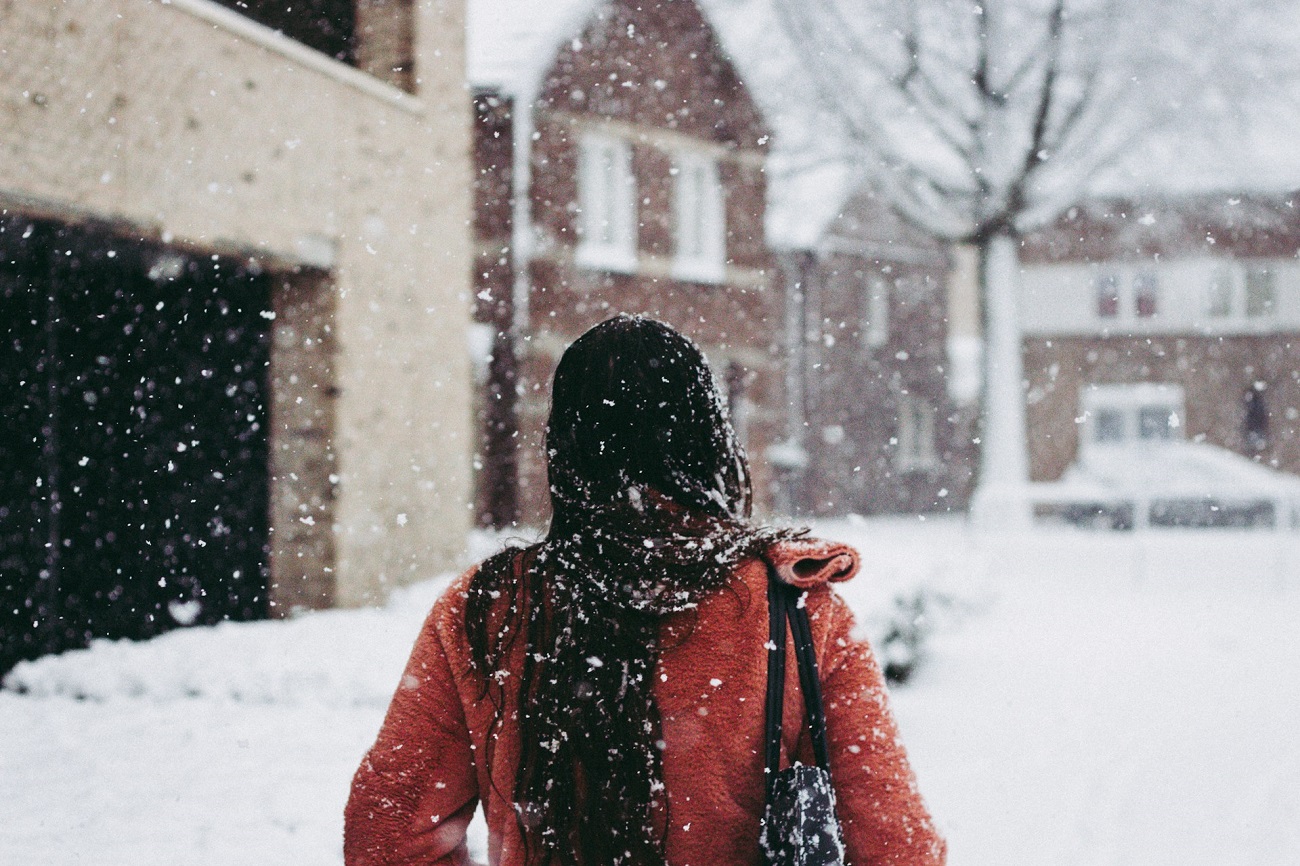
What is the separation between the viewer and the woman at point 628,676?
54.8 inches

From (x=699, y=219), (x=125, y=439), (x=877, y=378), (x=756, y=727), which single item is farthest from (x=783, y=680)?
(x=877, y=378)

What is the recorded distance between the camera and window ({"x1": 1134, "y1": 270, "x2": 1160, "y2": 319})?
2636 cm

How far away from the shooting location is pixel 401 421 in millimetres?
8211

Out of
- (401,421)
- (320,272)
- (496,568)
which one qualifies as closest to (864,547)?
(401,421)

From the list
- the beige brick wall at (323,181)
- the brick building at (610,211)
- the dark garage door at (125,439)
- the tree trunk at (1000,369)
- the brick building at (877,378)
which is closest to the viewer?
the beige brick wall at (323,181)

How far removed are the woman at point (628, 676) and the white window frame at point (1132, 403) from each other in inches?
1019

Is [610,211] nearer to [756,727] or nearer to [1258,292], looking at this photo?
[756,727]

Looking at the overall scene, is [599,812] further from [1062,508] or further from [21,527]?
[1062,508]

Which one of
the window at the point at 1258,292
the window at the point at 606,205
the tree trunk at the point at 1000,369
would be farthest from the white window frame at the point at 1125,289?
the window at the point at 606,205

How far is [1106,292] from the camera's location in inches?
1041

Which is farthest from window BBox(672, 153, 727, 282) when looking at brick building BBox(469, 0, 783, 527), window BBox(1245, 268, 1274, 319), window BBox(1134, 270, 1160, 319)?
window BBox(1245, 268, 1274, 319)

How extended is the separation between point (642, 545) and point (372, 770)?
1.49ft

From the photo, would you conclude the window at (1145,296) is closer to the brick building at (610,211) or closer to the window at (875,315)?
the window at (875,315)

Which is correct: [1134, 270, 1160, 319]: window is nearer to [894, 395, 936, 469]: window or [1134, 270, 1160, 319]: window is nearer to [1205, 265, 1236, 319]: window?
[1205, 265, 1236, 319]: window
